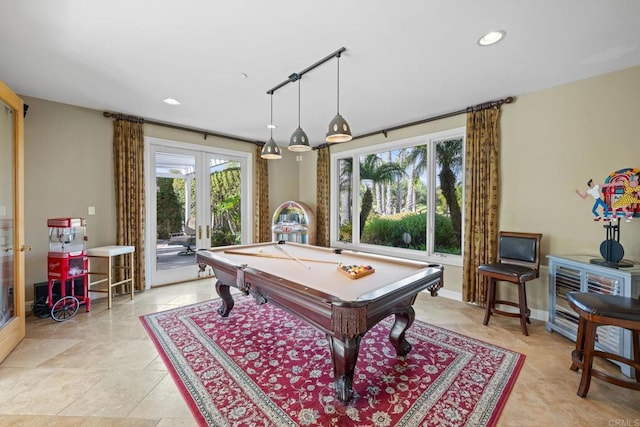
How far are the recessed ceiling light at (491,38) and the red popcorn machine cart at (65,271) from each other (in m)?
4.68

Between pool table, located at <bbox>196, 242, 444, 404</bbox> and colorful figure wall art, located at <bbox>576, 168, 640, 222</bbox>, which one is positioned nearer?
pool table, located at <bbox>196, 242, 444, 404</bbox>

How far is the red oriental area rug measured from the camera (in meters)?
1.74

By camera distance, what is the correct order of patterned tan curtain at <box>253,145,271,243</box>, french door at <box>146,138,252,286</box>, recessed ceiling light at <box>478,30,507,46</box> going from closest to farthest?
recessed ceiling light at <box>478,30,507,46</box> → french door at <box>146,138,252,286</box> → patterned tan curtain at <box>253,145,271,243</box>

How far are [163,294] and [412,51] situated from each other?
450 centimetres

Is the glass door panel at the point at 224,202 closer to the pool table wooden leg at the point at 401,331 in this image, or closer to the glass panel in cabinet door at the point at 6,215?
the glass panel in cabinet door at the point at 6,215

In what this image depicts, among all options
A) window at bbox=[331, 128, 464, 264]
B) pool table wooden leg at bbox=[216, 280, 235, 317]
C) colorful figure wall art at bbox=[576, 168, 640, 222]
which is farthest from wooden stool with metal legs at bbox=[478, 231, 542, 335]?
pool table wooden leg at bbox=[216, 280, 235, 317]

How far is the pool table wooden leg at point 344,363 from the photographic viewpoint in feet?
5.86

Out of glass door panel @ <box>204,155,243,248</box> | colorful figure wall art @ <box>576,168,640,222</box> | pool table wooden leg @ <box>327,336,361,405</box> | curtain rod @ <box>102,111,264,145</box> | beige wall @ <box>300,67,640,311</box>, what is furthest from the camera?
glass door panel @ <box>204,155,243,248</box>

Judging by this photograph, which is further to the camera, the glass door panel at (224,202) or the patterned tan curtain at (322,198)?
the patterned tan curtain at (322,198)

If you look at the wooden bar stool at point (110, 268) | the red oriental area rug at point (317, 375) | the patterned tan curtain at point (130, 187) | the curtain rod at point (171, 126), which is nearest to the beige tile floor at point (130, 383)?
the red oriental area rug at point (317, 375)

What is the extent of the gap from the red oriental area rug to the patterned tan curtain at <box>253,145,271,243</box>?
2.61 meters

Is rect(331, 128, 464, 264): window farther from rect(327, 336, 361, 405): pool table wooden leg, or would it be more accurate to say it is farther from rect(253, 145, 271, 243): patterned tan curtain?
rect(327, 336, 361, 405): pool table wooden leg

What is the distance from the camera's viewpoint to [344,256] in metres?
3.05

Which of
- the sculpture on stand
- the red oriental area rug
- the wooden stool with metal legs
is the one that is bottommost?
the red oriental area rug
